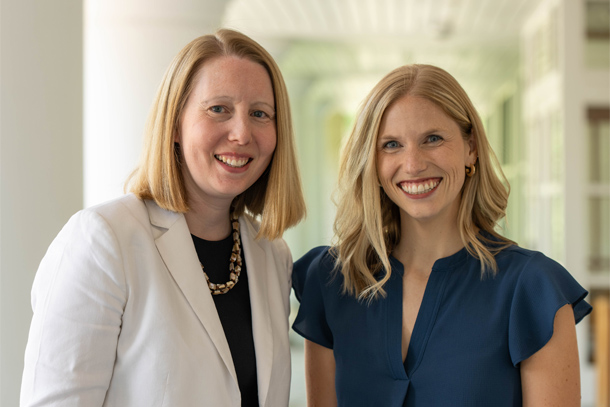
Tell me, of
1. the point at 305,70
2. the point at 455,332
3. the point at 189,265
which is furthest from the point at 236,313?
the point at 305,70

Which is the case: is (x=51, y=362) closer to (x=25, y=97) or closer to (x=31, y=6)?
(x=25, y=97)

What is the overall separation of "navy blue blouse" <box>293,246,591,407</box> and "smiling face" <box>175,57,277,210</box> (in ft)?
1.75

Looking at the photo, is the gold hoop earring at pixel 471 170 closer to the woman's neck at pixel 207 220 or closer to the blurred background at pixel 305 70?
the blurred background at pixel 305 70

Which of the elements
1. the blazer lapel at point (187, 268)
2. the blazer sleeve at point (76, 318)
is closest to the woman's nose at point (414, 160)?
the blazer lapel at point (187, 268)

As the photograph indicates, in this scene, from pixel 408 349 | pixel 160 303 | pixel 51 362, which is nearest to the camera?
pixel 51 362

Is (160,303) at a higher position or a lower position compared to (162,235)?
lower

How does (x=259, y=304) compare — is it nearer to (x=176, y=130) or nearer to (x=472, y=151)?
(x=176, y=130)

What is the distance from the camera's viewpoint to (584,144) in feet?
16.7

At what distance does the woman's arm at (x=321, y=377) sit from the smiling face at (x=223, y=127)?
616 millimetres

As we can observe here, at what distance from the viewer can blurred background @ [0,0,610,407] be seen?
172 centimetres

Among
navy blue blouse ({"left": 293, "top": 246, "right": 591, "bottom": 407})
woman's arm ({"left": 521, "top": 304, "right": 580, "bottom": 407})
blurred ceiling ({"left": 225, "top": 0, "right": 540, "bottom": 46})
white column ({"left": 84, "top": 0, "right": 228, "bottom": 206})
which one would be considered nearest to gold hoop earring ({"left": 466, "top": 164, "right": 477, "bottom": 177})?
navy blue blouse ({"left": 293, "top": 246, "right": 591, "bottom": 407})

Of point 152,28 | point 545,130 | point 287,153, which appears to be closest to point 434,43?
point 545,130

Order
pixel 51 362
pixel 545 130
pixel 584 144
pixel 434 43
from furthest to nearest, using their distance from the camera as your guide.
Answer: pixel 434 43 < pixel 545 130 < pixel 584 144 < pixel 51 362

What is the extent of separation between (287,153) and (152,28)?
2492mm
